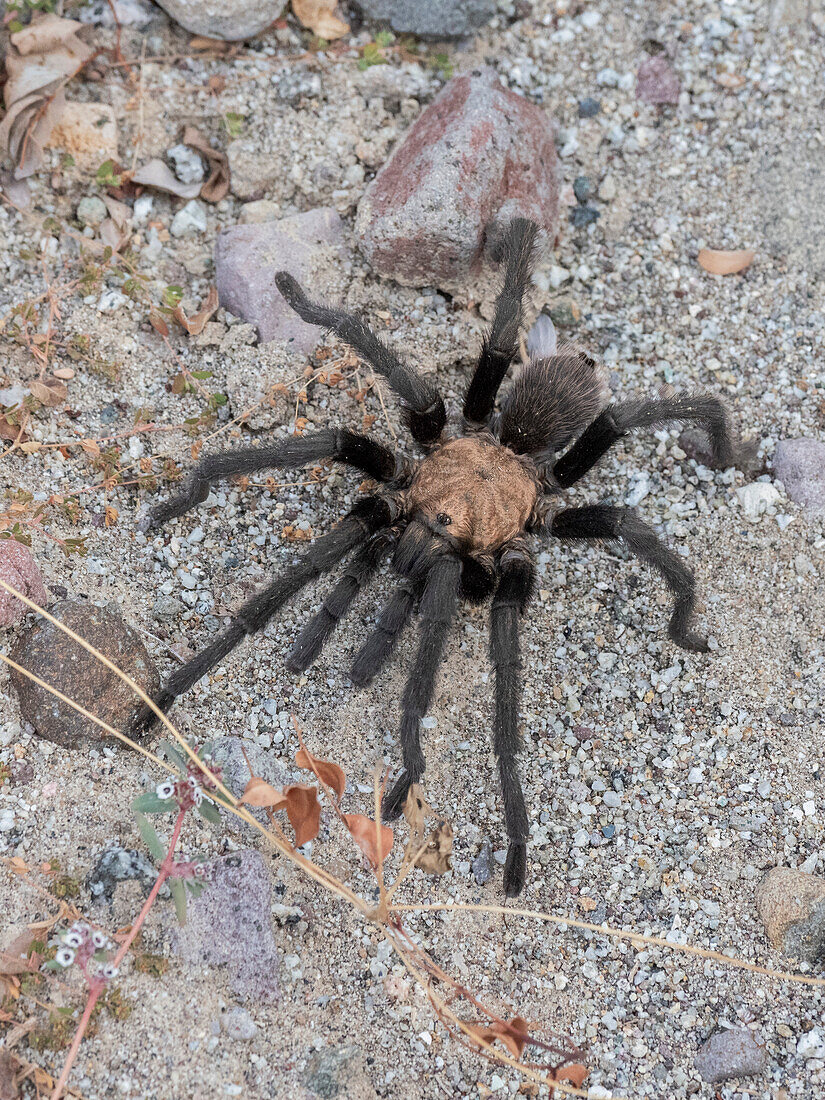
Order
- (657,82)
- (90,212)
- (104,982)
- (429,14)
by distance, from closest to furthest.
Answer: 1. (104,982)
2. (90,212)
3. (429,14)
4. (657,82)

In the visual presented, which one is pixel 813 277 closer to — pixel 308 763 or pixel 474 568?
pixel 474 568

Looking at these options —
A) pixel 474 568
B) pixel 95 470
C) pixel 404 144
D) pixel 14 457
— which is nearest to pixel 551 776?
pixel 474 568

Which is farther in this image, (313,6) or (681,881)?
(313,6)

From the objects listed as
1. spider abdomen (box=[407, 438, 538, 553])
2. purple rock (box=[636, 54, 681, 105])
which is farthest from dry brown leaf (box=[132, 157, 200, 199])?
purple rock (box=[636, 54, 681, 105])

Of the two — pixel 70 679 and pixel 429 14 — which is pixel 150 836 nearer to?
pixel 70 679

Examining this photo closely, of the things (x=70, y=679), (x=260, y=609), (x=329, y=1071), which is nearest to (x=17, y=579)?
(x=70, y=679)

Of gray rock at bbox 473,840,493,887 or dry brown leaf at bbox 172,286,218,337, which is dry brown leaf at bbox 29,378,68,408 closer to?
dry brown leaf at bbox 172,286,218,337

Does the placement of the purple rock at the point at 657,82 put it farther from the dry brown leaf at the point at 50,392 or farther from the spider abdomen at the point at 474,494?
the dry brown leaf at the point at 50,392
